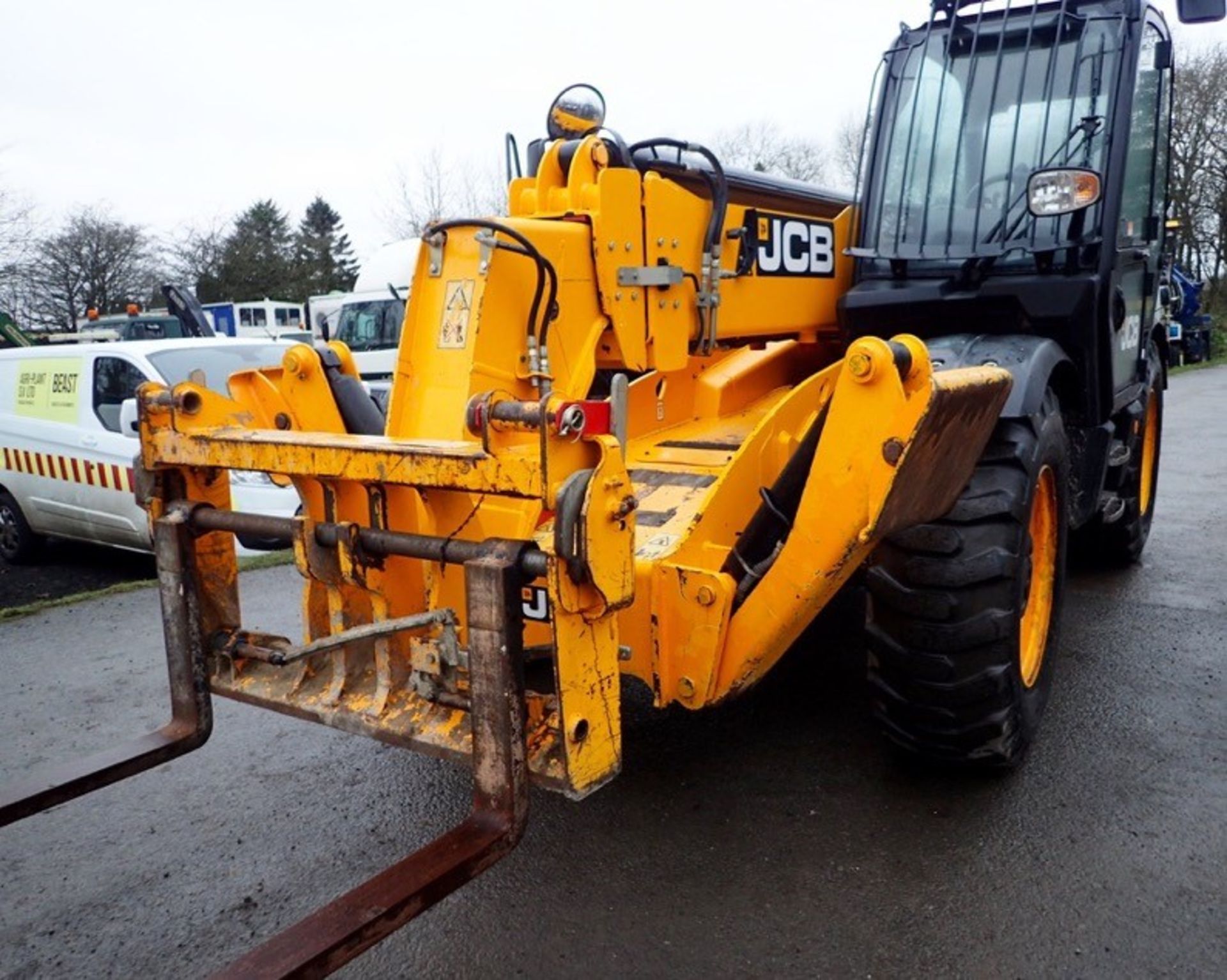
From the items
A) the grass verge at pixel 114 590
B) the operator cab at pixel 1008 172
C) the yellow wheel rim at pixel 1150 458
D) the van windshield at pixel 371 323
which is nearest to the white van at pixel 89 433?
the grass verge at pixel 114 590

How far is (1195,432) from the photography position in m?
11.7

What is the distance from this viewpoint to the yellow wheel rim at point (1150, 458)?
19.4 feet

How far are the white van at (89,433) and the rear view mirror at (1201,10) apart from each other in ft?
17.3

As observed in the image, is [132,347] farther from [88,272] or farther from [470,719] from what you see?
[88,272]

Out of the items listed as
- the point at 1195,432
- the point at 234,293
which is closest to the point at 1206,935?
the point at 1195,432

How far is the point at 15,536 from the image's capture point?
7.76 metres

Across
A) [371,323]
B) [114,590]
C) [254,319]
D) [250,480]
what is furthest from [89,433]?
[254,319]

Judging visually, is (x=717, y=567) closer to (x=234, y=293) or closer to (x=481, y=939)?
(x=481, y=939)

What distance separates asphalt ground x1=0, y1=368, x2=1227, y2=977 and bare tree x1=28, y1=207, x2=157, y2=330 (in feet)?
118

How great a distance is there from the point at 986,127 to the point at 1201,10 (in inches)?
35.1

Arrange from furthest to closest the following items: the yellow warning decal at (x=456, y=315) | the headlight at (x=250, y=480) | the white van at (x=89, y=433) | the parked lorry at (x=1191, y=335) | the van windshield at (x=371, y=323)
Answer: the parked lorry at (x=1191, y=335) → the van windshield at (x=371, y=323) → the white van at (x=89, y=433) → the headlight at (x=250, y=480) → the yellow warning decal at (x=456, y=315)

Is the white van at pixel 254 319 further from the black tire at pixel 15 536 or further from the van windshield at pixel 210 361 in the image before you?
the van windshield at pixel 210 361

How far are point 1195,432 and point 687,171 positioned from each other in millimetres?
10461

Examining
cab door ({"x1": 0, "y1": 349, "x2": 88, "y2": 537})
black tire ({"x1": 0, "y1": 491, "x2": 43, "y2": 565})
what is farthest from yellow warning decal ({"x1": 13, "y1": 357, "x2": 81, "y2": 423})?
black tire ({"x1": 0, "y1": 491, "x2": 43, "y2": 565})
